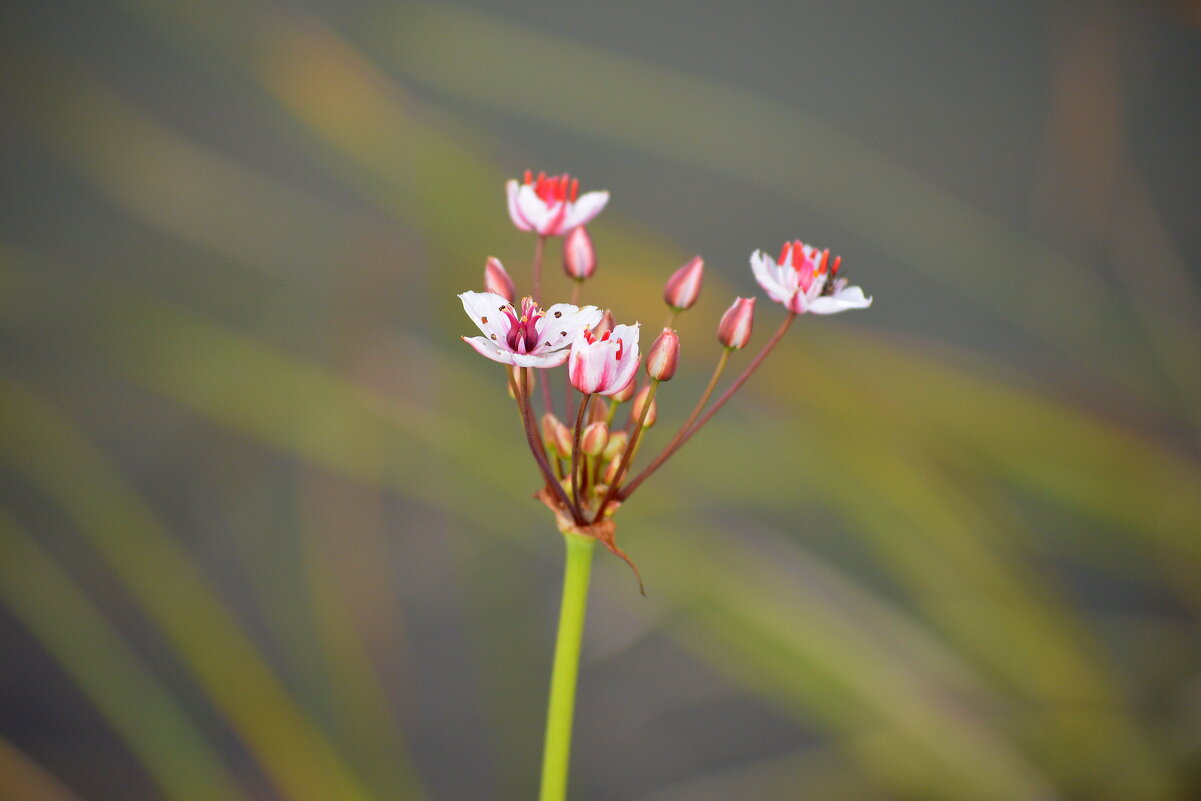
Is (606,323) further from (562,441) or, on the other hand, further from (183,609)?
(183,609)

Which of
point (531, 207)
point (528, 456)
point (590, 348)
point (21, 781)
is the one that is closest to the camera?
point (590, 348)

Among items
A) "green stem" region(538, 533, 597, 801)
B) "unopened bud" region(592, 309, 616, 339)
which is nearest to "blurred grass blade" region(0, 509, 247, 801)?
"green stem" region(538, 533, 597, 801)

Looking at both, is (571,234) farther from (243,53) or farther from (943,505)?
(243,53)

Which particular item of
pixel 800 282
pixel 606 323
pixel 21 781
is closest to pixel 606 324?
pixel 606 323

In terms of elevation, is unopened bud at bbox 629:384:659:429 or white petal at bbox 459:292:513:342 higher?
white petal at bbox 459:292:513:342

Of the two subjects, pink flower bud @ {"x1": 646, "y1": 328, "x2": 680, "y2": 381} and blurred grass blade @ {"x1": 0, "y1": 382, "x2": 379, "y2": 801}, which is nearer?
pink flower bud @ {"x1": 646, "y1": 328, "x2": 680, "y2": 381}

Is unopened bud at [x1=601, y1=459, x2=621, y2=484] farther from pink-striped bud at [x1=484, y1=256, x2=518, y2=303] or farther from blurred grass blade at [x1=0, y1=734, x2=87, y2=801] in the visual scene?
blurred grass blade at [x1=0, y1=734, x2=87, y2=801]

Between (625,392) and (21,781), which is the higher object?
(625,392)
